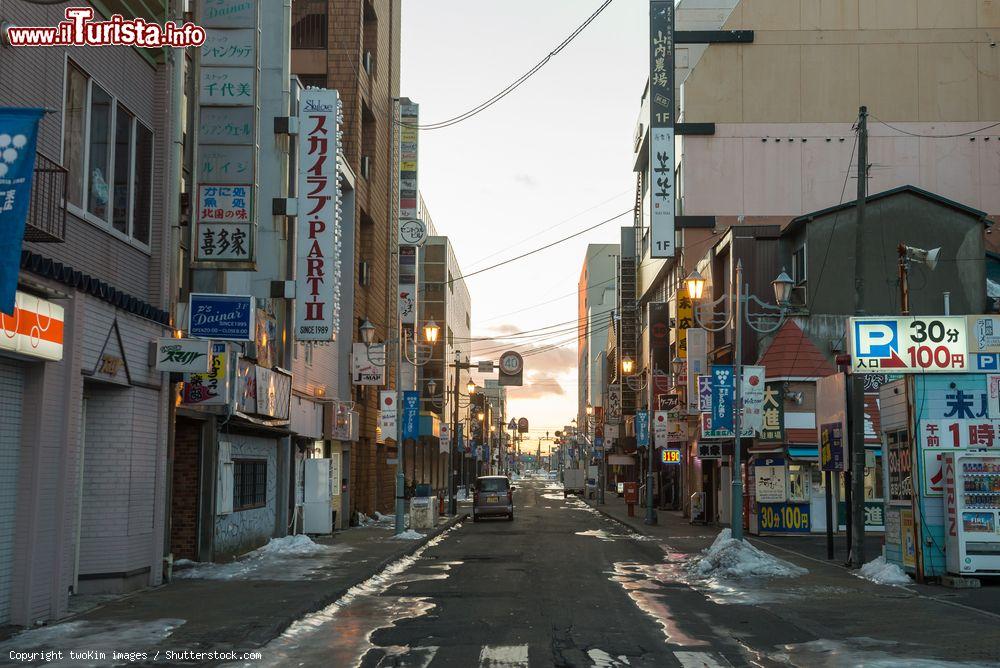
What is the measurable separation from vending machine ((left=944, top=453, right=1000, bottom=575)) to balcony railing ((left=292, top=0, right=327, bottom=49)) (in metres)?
Result: 28.1

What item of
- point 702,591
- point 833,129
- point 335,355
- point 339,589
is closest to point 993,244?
point 833,129

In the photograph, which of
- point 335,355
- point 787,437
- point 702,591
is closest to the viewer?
point 702,591

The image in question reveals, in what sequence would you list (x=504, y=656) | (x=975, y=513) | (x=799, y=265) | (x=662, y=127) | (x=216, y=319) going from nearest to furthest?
(x=504, y=656) → (x=975, y=513) → (x=216, y=319) → (x=799, y=265) → (x=662, y=127)

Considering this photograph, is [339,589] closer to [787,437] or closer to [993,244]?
[787,437]

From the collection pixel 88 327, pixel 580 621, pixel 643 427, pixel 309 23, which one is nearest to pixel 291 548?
pixel 88 327

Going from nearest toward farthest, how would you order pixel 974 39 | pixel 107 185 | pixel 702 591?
pixel 107 185, pixel 702 591, pixel 974 39

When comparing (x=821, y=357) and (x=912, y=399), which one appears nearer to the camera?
(x=912, y=399)

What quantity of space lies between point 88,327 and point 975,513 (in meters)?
15.4

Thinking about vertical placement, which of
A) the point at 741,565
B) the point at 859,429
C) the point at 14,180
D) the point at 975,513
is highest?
the point at 14,180

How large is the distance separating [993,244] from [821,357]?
1975 cm

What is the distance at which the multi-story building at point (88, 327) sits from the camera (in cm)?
1312

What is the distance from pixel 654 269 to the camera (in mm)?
68062

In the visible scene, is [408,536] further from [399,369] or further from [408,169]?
[408,169]

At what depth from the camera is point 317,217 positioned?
93.7 ft
